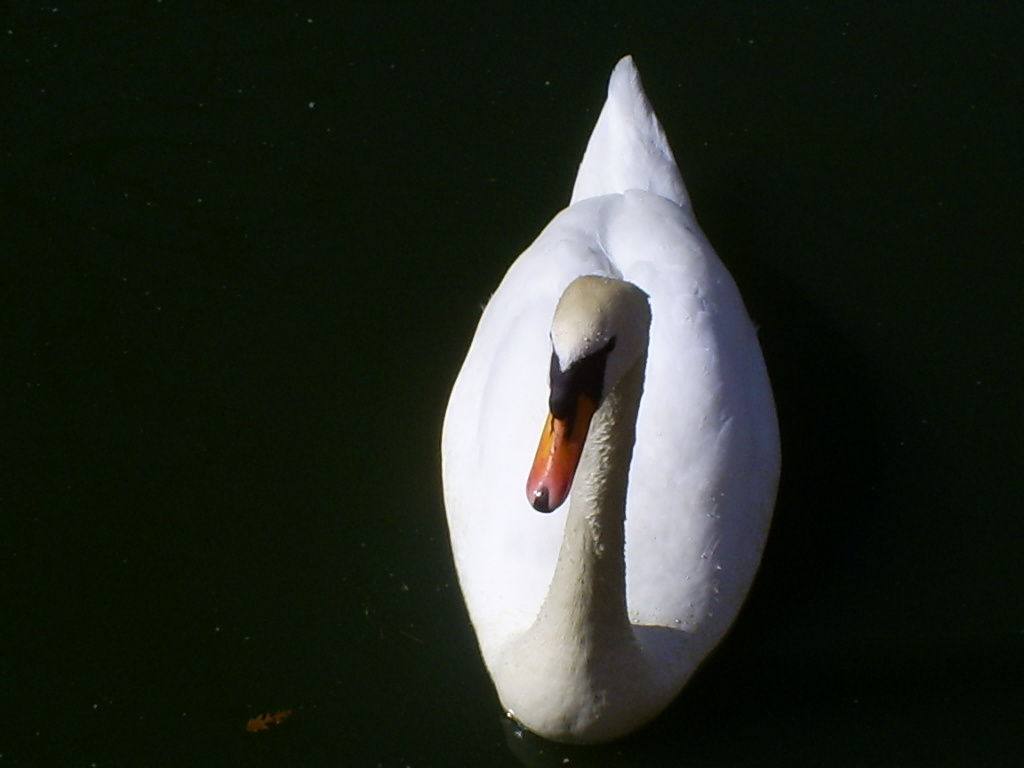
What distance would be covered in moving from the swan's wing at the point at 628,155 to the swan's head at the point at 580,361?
82.1 inches

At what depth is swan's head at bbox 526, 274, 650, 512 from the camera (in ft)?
10.9

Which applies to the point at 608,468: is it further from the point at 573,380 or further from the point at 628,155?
the point at 628,155

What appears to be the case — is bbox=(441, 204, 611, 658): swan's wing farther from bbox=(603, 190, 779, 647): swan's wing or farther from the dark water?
the dark water

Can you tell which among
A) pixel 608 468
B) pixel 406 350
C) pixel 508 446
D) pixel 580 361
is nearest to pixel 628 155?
pixel 406 350

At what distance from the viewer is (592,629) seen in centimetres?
389

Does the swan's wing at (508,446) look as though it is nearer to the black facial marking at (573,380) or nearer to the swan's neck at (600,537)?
the swan's neck at (600,537)

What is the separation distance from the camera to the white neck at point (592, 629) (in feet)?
11.9

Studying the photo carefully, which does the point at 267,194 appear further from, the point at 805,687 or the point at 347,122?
the point at 805,687

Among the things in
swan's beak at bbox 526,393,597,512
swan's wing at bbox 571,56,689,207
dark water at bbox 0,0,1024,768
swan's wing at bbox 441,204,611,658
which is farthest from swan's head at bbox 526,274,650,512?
swan's wing at bbox 571,56,689,207

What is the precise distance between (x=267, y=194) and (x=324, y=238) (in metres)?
0.39

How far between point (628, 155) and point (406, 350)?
1190 mm

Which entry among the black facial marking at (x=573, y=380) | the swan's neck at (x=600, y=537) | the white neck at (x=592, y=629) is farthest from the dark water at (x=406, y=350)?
the black facial marking at (x=573, y=380)

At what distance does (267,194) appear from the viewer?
6277mm

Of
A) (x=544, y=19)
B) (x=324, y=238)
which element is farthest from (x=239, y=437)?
(x=544, y=19)
